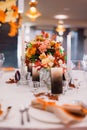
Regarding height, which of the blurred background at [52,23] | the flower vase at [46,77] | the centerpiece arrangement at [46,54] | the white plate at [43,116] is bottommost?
the white plate at [43,116]

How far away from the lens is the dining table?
2.93 ft

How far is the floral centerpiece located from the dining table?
0.53 feet

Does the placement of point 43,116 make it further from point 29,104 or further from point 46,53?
point 46,53

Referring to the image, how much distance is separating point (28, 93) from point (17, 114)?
1.32 feet

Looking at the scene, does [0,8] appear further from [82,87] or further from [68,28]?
[68,28]

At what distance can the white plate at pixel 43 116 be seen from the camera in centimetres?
95

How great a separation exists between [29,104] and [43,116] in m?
0.19

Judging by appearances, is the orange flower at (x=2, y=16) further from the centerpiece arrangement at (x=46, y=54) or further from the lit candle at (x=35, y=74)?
the lit candle at (x=35, y=74)

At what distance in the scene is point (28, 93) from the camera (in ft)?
4.68

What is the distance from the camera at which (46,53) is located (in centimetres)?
156

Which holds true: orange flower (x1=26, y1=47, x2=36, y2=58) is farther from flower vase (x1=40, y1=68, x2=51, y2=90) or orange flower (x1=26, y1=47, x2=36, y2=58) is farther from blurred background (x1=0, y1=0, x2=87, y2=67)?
blurred background (x1=0, y1=0, x2=87, y2=67)

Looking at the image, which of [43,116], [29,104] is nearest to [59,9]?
[29,104]

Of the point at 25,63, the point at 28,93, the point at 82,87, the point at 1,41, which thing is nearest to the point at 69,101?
the point at 28,93

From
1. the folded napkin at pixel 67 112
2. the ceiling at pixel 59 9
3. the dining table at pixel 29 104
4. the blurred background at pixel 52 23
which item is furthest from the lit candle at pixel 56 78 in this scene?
the ceiling at pixel 59 9
